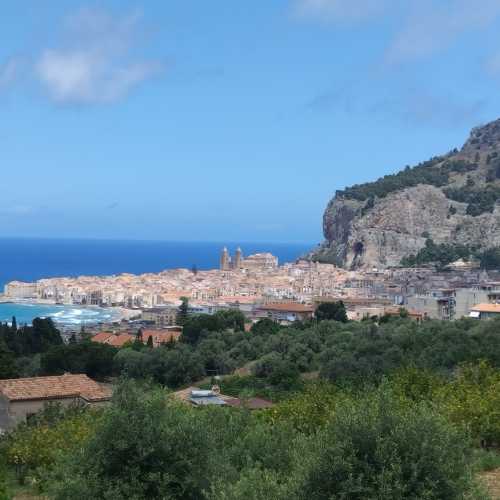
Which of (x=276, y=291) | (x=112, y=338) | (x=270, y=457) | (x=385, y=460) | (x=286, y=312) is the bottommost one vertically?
(x=112, y=338)

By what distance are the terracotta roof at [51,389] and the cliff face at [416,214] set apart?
282 feet

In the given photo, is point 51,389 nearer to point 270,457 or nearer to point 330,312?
point 270,457

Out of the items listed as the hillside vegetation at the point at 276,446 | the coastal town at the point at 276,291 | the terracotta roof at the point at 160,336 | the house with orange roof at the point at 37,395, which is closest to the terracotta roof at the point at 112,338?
the terracotta roof at the point at 160,336

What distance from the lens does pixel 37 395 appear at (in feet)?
60.0

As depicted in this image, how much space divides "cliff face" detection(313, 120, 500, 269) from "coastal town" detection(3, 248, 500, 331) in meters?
4.58

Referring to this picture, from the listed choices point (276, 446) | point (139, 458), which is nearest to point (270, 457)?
point (276, 446)

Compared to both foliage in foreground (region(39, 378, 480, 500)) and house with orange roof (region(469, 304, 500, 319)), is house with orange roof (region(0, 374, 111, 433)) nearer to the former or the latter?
foliage in foreground (region(39, 378, 480, 500))

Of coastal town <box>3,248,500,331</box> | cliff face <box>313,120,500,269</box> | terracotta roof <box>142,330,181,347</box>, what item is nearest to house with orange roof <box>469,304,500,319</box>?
coastal town <box>3,248,500,331</box>

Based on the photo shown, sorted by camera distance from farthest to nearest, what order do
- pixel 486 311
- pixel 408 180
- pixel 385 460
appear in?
pixel 408 180 → pixel 486 311 → pixel 385 460

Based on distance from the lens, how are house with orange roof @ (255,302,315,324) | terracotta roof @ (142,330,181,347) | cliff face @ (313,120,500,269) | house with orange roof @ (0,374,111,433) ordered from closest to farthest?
house with orange roof @ (0,374,111,433)
terracotta roof @ (142,330,181,347)
house with orange roof @ (255,302,315,324)
cliff face @ (313,120,500,269)

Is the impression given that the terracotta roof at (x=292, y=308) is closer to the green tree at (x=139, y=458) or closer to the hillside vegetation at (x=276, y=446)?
the hillside vegetation at (x=276, y=446)

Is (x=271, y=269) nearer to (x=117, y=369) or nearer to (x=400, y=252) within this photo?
(x=400, y=252)

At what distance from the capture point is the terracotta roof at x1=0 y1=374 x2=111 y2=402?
1822cm

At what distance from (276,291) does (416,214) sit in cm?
2272
